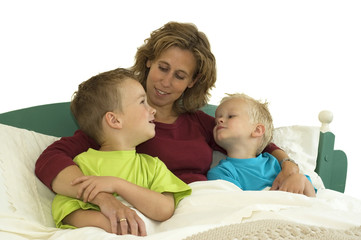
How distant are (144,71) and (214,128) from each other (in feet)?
1.36

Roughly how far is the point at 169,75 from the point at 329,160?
42.1 inches

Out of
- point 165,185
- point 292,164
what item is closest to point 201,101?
point 292,164

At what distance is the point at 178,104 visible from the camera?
7.47 feet

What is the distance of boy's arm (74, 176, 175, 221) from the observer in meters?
1.58

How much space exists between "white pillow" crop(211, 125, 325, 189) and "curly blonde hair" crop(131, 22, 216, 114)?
18.5 inches

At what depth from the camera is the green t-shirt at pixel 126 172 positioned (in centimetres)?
168

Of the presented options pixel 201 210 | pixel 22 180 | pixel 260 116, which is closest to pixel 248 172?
pixel 260 116

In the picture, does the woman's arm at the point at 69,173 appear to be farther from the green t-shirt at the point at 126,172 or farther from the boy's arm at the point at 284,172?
the boy's arm at the point at 284,172

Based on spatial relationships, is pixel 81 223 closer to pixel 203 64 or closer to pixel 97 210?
pixel 97 210

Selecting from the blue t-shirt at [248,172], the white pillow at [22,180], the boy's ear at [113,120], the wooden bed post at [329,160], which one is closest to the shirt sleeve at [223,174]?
the blue t-shirt at [248,172]

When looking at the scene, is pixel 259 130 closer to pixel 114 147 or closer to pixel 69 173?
pixel 114 147

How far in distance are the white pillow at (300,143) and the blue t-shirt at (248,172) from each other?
12.6 inches

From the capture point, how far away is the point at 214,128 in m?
2.14

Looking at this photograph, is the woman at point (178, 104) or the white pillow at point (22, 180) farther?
the woman at point (178, 104)
